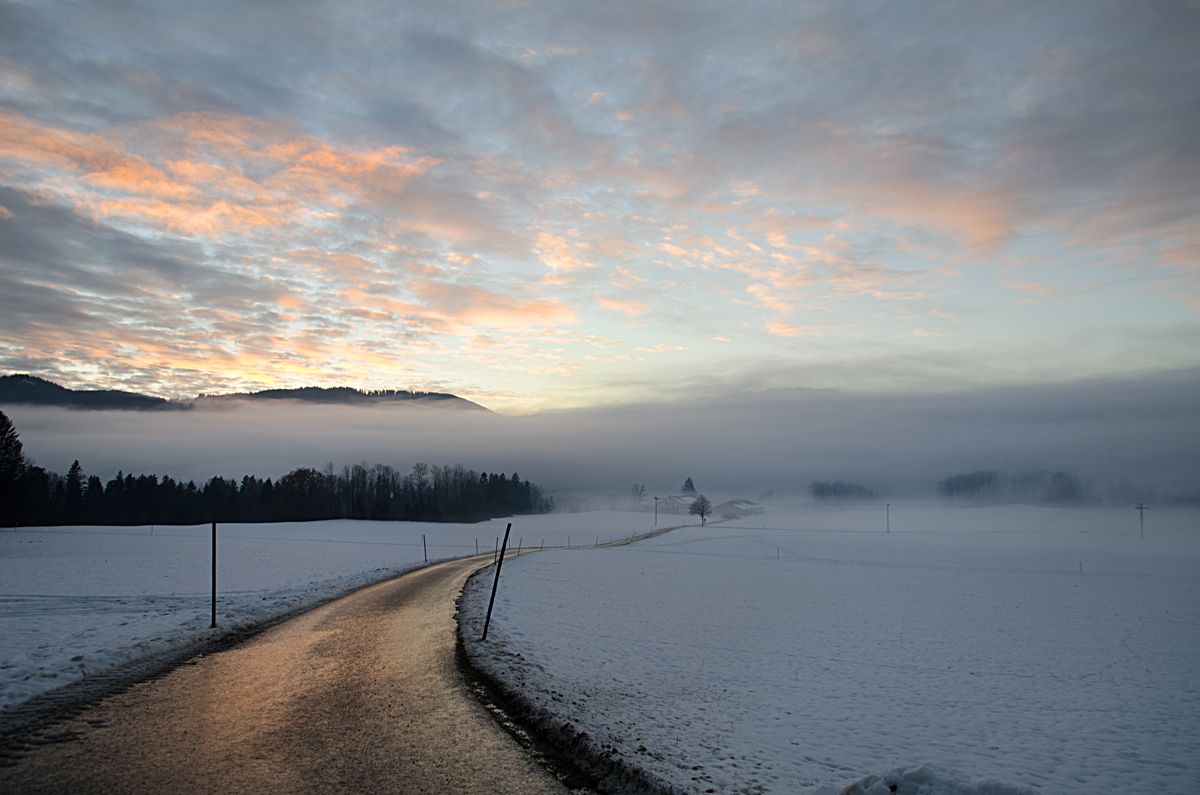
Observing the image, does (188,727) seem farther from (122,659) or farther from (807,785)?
(807,785)

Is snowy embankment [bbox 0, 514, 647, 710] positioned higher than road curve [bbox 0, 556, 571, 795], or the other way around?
road curve [bbox 0, 556, 571, 795]

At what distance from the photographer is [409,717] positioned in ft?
28.7

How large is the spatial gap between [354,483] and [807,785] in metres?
164

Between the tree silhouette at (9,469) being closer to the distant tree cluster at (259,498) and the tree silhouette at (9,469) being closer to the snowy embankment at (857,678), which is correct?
the distant tree cluster at (259,498)

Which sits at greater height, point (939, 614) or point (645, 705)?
point (645, 705)

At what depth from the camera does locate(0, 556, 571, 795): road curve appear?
253 inches

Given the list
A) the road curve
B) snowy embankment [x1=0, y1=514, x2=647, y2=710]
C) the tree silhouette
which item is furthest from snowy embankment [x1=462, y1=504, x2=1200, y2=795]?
the tree silhouette

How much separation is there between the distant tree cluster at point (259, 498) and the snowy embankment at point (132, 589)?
139 ft

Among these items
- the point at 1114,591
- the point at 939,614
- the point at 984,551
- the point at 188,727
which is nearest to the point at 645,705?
the point at 188,727

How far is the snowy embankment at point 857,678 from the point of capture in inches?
335

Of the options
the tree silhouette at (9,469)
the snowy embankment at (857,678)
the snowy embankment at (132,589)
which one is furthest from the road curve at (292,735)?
the tree silhouette at (9,469)

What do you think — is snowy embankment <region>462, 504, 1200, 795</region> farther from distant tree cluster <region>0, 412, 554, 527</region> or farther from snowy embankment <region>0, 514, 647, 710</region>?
distant tree cluster <region>0, 412, 554, 527</region>

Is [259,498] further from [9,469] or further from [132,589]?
[132,589]

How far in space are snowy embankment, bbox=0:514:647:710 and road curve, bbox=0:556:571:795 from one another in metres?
2.48
